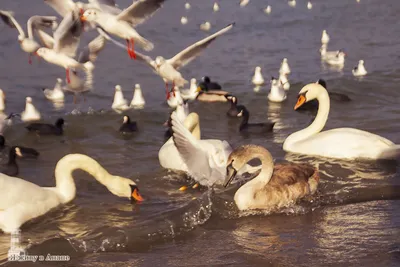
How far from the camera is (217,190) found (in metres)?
8.98

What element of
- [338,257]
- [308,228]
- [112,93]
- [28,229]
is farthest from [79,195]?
[112,93]

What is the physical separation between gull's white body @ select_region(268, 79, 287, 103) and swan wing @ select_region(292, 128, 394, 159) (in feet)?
13.8

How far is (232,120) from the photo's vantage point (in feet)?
45.5

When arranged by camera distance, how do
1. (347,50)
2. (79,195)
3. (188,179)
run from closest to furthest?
1. (79,195)
2. (188,179)
3. (347,50)

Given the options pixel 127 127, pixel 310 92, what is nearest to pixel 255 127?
pixel 310 92

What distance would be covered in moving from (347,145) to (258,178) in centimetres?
262

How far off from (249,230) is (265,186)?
91 centimetres

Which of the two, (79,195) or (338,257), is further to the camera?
(79,195)

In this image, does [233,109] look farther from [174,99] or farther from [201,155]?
[201,155]

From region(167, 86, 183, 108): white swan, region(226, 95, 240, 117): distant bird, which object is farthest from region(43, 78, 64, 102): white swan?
region(226, 95, 240, 117): distant bird

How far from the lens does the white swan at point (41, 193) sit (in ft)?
25.8

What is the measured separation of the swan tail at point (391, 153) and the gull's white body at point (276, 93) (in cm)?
495

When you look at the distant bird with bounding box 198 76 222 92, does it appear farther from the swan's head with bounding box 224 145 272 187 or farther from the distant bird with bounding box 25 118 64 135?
the swan's head with bounding box 224 145 272 187

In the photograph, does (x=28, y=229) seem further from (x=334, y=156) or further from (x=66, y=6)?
(x=66, y=6)
